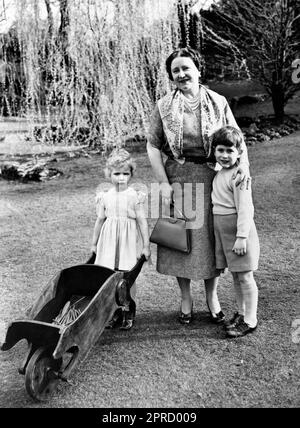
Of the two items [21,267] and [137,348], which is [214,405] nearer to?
[137,348]

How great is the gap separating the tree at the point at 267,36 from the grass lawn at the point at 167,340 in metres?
4.94

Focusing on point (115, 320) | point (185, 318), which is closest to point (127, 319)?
point (115, 320)

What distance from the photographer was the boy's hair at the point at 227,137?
8.30ft

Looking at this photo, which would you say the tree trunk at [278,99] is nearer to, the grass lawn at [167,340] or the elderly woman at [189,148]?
the grass lawn at [167,340]

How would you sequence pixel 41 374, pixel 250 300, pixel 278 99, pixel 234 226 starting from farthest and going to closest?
pixel 278 99
pixel 250 300
pixel 234 226
pixel 41 374

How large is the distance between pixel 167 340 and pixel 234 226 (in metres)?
0.74

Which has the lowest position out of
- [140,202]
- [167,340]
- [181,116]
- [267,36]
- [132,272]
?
[167,340]

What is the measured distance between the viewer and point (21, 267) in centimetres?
399

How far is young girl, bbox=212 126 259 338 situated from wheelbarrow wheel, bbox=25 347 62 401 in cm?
100

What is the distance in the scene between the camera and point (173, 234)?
109 inches

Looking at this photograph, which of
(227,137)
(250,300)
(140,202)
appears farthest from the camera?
(140,202)

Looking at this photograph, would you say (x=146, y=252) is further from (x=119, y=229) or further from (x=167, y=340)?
(x=167, y=340)

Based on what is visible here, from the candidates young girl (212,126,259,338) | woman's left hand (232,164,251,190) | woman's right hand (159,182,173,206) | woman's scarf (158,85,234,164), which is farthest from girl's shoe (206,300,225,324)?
woman's scarf (158,85,234,164)
